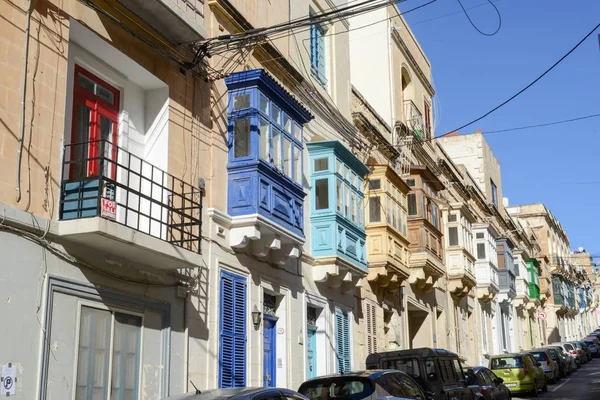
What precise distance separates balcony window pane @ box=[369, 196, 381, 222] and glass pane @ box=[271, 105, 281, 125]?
6669 millimetres

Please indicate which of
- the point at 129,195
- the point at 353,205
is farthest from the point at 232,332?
the point at 353,205

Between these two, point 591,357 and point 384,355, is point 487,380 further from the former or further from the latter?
point 591,357

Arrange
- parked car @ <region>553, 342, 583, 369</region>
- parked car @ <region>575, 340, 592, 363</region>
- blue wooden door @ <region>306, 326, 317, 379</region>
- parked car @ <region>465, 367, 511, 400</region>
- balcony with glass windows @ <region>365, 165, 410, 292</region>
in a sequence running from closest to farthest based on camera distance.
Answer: parked car @ <region>465, 367, 511, 400</region> → blue wooden door @ <region>306, 326, 317, 379</region> → balcony with glass windows @ <region>365, 165, 410, 292</region> → parked car @ <region>553, 342, 583, 369</region> → parked car @ <region>575, 340, 592, 363</region>

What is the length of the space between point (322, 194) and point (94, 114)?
7.79 meters

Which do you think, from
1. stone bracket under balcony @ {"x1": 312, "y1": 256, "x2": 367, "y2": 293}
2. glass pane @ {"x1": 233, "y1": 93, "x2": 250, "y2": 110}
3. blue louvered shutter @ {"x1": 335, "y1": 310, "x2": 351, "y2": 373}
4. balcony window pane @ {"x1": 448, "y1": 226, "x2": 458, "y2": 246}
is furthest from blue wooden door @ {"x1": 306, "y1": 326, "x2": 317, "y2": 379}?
balcony window pane @ {"x1": 448, "y1": 226, "x2": 458, "y2": 246}

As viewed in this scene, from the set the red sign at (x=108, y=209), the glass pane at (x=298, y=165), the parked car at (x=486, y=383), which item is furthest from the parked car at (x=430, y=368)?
the red sign at (x=108, y=209)

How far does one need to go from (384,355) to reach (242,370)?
310cm

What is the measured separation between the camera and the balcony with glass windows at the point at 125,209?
36.0ft

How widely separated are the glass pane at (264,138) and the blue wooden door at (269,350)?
139 inches

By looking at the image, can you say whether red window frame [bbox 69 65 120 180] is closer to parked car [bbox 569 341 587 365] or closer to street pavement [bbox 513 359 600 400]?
street pavement [bbox 513 359 600 400]

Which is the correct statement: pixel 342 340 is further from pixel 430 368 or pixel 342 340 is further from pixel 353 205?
pixel 430 368

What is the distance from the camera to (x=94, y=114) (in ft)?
42.5

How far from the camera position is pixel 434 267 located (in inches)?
1037

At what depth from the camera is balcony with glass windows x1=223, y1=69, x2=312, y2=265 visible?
50.6 feet
